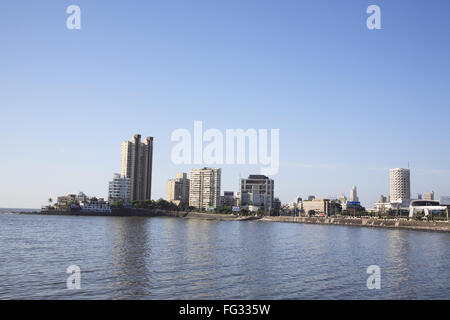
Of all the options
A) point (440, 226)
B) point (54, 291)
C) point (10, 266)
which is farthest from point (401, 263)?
point (440, 226)

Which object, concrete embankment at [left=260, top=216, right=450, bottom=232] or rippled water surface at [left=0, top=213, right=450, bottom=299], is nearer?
rippled water surface at [left=0, top=213, right=450, bottom=299]

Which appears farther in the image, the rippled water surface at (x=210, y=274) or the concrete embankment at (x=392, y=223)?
the concrete embankment at (x=392, y=223)

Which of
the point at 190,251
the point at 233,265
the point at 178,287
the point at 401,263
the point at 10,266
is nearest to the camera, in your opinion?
the point at 178,287

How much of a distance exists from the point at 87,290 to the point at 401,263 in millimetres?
37640

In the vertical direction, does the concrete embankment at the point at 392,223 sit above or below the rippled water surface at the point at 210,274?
below

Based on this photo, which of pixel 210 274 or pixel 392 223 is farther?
pixel 392 223

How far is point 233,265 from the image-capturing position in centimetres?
4231

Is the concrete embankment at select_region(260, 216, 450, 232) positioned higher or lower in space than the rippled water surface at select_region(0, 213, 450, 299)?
lower

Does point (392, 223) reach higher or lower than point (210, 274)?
lower

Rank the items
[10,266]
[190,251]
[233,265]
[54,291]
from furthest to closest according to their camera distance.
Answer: [190,251]
[233,265]
[10,266]
[54,291]
